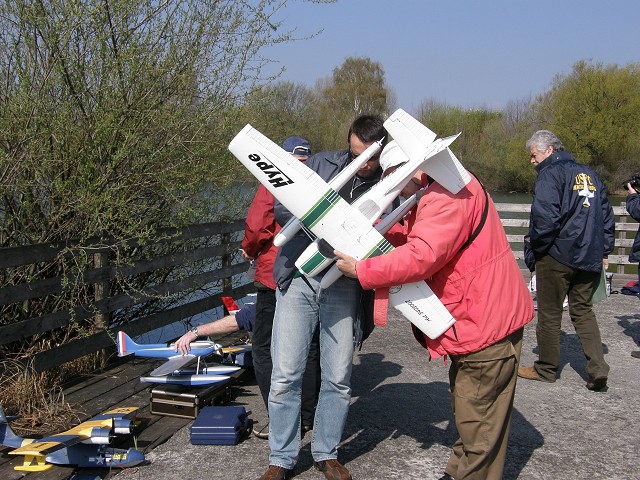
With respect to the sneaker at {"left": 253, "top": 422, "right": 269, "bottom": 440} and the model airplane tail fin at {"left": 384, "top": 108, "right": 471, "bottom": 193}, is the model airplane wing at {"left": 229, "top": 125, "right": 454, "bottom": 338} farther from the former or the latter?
the sneaker at {"left": 253, "top": 422, "right": 269, "bottom": 440}

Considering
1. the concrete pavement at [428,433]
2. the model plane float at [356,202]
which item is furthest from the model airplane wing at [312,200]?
the concrete pavement at [428,433]

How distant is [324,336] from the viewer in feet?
13.2

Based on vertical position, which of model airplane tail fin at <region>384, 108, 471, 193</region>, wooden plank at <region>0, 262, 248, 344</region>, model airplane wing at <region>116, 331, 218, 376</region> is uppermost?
model airplane tail fin at <region>384, 108, 471, 193</region>

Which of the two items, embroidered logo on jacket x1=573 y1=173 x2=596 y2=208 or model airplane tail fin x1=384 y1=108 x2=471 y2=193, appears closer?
model airplane tail fin x1=384 y1=108 x2=471 y2=193

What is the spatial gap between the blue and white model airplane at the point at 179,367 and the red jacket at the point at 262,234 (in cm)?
90

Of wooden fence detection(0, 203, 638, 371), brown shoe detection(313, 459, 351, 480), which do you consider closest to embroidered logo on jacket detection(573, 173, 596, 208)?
brown shoe detection(313, 459, 351, 480)

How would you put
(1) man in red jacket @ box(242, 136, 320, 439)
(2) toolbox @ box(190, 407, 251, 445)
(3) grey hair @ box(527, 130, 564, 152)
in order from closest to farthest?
(2) toolbox @ box(190, 407, 251, 445) → (1) man in red jacket @ box(242, 136, 320, 439) → (3) grey hair @ box(527, 130, 564, 152)

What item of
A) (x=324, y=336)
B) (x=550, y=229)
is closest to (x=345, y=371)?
→ (x=324, y=336)

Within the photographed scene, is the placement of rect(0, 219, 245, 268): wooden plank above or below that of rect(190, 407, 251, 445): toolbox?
above

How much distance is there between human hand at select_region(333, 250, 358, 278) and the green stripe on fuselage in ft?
0.65

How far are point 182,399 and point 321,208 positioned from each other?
7.39 ft

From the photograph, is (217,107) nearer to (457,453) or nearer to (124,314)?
(124,314)

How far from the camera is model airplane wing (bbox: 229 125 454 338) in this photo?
3.50m

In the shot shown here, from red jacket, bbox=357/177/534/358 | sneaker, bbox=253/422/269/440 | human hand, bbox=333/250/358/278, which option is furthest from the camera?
sneaker, bbox=253/422/269/440
